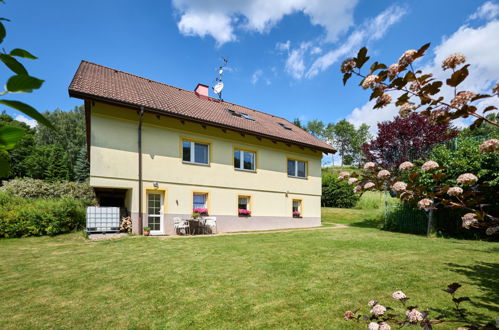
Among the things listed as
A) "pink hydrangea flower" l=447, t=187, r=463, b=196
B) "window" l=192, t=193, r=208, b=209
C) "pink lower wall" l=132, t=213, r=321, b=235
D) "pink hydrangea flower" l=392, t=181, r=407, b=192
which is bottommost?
"pink lower wall" l=132, t=213, r=321, b=235

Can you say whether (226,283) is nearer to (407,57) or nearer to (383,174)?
(383,174)

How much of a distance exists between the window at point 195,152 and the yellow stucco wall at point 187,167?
0.28 m

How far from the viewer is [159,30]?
1174 centimetres

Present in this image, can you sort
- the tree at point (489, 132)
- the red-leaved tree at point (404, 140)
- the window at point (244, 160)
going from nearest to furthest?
1. the tree at point (489, 132)
2. the window at point (244, 160)
3. the red-leaved tree at point (404, 140)

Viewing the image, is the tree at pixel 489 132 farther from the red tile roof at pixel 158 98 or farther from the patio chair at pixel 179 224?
the patio chair at pixel 179 224

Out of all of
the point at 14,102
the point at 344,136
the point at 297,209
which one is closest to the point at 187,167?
the point at 297,209

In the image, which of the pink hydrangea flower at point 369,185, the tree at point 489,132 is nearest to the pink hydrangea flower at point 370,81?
the tree at point 489,132

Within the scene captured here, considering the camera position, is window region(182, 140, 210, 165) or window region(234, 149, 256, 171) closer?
window region(182, 140, 210, 165)

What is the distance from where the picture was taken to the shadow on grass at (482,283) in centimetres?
361

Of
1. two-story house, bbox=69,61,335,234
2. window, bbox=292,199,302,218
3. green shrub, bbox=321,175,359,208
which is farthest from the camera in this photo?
green shrub, bbox=321,175,359,208

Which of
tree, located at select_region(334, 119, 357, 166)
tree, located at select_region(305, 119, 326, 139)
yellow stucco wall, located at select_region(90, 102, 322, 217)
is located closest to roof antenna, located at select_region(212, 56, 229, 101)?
yellow stucco wall, located at select_region(90, 102, 322, 217)

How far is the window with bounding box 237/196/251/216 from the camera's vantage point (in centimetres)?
1444

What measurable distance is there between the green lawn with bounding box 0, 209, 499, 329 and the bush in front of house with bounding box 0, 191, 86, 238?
276 centimetres

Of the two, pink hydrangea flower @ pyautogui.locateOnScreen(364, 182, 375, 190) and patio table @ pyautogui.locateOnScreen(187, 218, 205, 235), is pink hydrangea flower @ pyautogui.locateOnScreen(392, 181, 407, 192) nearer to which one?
pink hydrangea flower @ pyautogui.locateOnScreen(364, 182, 375, 190)
